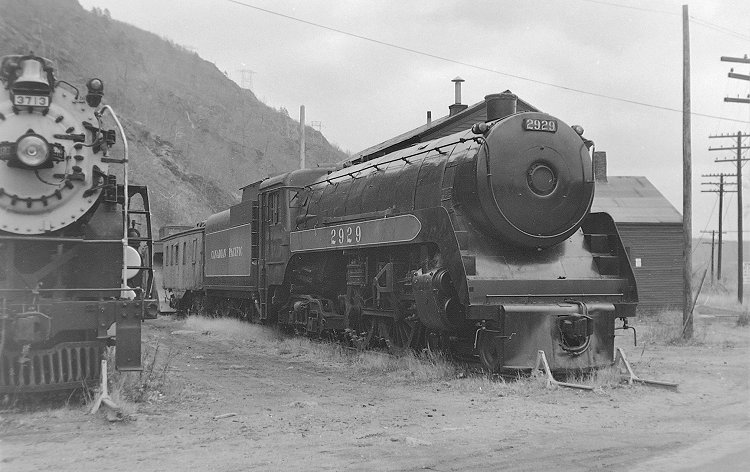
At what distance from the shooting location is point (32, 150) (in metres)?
7.55

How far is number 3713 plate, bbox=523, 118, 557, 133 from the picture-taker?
10.0 metres

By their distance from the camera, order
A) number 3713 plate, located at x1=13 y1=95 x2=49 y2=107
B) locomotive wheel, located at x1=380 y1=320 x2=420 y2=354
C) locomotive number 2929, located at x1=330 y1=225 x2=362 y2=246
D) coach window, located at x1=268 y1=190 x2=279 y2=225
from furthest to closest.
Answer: coach window, located at x1=268 y1=190 x2=279 y2=225 → locomotive number 2929, located at x1=330 y1=225 x2=362 y2=246 → locomotive wheel, located at x1=380 y1=320 x2=420 y2=354 → number 3713 plate, located at x1=13 y1=95 x2=49 y2=107

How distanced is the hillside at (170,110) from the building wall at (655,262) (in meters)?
29.3

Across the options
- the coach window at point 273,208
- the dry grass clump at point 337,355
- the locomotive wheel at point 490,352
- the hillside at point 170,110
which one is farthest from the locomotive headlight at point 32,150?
the hillside at point 170,110

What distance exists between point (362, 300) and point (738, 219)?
34982 millimetres

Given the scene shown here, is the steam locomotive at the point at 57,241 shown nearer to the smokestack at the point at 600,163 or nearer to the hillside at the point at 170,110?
the smokestack at the point at 600,163

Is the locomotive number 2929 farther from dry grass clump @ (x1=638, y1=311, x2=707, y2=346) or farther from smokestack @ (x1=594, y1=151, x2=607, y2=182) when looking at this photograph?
smokestack @ (x1=594, y1=151, x2=607, y2=182)

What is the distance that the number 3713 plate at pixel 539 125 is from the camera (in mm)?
10016

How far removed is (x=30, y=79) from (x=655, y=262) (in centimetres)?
2242

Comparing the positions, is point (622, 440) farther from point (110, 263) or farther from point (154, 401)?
point (110, 263)

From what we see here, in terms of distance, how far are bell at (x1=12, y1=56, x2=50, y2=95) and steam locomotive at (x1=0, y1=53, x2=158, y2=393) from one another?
0.01 metres

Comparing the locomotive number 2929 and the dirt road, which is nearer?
the dirt road

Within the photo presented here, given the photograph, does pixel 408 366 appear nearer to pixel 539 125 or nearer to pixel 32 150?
pixel 539 125

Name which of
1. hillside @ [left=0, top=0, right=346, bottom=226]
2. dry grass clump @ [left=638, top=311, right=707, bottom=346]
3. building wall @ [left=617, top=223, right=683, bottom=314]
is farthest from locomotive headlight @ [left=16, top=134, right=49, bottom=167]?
hillside @ [left=0, top=0, right=346, bottom=226]
